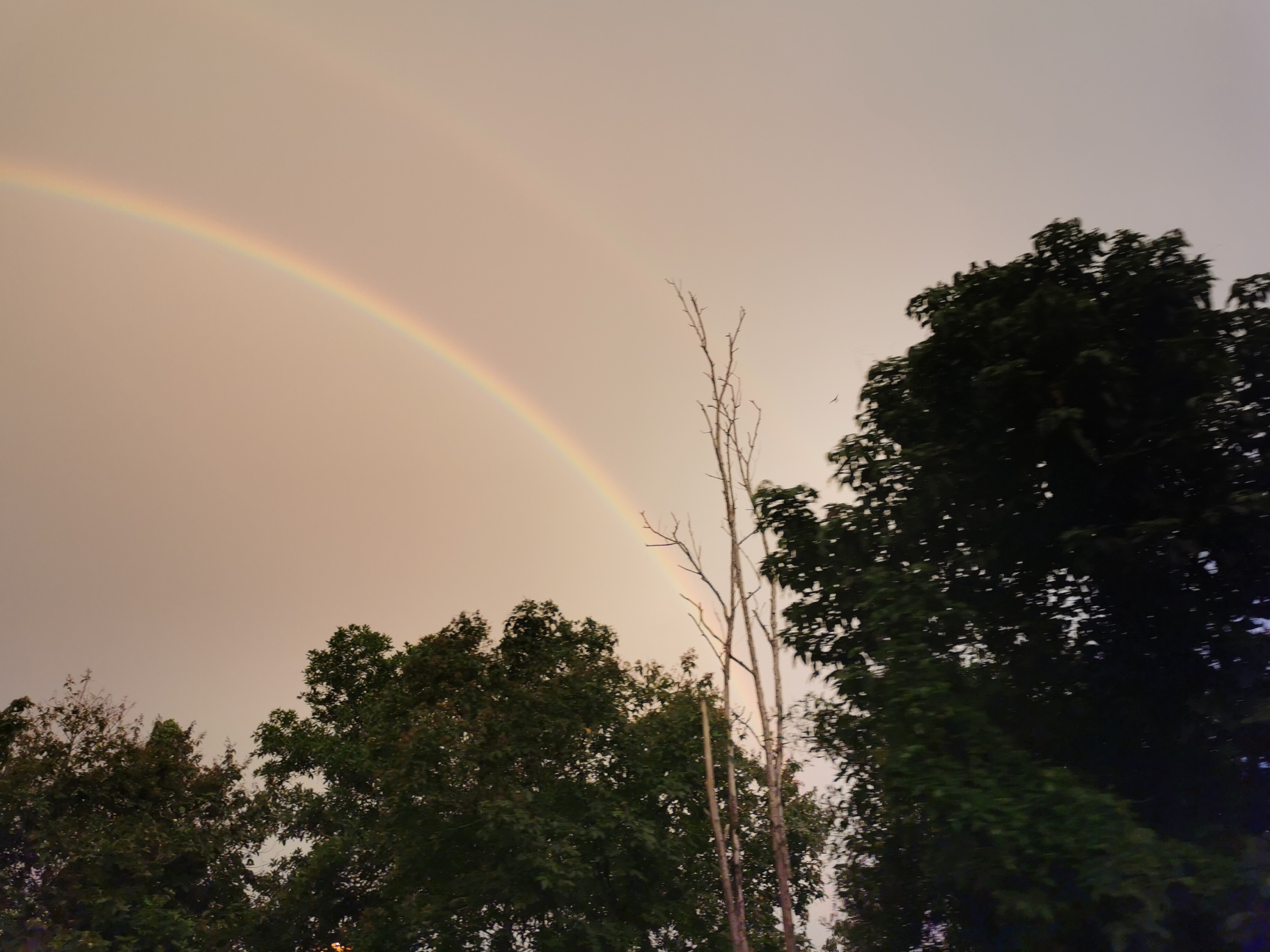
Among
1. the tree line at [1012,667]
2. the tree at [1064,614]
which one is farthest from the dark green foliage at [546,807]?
the tree at [1064,614]

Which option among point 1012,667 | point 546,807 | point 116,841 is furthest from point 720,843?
point 116,841

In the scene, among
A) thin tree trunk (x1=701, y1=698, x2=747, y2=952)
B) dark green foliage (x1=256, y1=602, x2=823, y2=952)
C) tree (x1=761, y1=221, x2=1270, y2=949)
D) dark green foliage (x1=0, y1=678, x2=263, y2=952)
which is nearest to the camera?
tree (x1=761, y1=221, x2=1270, y2=949)

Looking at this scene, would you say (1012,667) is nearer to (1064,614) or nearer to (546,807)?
(1064,614)

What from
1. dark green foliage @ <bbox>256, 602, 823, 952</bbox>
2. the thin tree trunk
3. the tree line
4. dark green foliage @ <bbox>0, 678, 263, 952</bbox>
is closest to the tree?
the tree line

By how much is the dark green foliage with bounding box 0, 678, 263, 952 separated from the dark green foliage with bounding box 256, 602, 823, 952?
6971 millimetres

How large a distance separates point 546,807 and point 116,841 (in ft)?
48.2

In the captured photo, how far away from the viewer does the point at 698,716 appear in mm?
18484

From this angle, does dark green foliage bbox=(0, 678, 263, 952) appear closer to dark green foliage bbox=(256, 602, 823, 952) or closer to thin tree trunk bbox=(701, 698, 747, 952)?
dark green foliage bbox=(256, 602, 823, 952)

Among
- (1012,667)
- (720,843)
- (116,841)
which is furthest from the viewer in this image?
(116,841)

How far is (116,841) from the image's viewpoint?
23.1 meters

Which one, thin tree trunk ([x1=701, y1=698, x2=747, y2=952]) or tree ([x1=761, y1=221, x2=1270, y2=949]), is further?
thin tree trunk ([x1=701, y1=698, x2=747, y2=952])

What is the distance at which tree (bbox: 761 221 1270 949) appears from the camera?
8219mm

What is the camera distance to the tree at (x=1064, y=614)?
8219 millimetres

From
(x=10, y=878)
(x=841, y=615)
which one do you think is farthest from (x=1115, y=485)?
(x=10, y=878)
